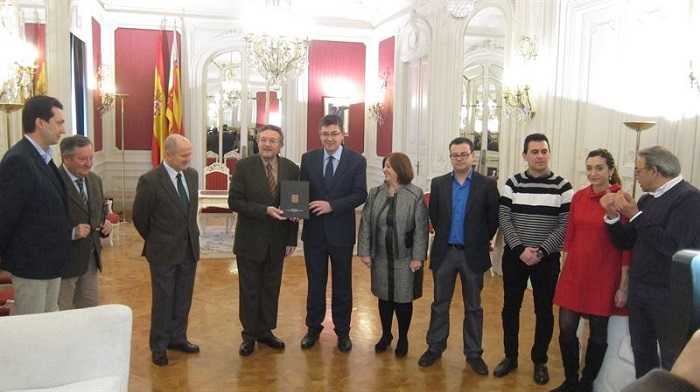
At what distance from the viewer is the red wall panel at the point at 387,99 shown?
10422 millimetres

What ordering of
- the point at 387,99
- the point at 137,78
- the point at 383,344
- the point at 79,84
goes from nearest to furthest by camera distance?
the point at 383,344, the point at 79,84, the point at 387,99, the point at 137,78

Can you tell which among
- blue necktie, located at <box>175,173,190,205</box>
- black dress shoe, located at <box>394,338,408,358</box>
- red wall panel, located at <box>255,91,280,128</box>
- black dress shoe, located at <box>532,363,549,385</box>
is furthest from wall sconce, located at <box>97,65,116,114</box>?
black dress shoe, located at <box>532,363,549,385</box>

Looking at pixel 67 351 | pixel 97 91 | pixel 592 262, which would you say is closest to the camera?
pixel 67 351

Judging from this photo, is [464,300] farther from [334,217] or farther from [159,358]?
[159,358]

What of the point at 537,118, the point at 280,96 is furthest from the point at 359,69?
the point at 537,118

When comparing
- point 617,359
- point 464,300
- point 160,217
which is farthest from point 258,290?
point 617,359

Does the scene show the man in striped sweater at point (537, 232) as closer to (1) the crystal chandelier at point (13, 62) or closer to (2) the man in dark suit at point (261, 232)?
(2) the man in dark suit at point (261, 232)

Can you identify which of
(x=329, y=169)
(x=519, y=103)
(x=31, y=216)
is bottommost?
(x=31, y=216)

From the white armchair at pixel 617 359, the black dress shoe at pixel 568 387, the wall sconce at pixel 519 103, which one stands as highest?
the wall sconce at pixel 519 103

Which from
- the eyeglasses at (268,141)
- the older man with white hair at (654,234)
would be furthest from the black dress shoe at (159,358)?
the older man with white hair at (654,234)

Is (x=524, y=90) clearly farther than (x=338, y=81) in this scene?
No

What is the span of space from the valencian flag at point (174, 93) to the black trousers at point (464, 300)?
7.78m

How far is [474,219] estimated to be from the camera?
373cm

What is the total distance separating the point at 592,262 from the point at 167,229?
2.62 metres
